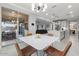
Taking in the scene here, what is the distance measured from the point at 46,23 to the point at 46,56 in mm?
1436

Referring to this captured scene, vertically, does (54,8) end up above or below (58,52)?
above

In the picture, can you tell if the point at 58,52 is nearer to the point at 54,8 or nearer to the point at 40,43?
the point at 40,43

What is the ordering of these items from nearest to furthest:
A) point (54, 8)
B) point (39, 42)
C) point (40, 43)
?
1. point (40, 43)
2. point (39, 42)
3. point (54, 8)

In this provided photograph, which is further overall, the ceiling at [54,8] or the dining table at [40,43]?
the ceiling at [54,8]

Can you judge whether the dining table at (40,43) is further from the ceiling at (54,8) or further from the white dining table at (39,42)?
the ceiling at (54,8)

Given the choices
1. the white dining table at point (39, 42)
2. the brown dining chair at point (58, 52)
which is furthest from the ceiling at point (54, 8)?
the brown dining chair at point (58, 52)

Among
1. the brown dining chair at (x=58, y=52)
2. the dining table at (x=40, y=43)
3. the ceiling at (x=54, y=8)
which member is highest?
the ceiling at (x=54, y=8)

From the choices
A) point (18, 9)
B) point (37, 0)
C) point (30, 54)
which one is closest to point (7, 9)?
point (18, 9)

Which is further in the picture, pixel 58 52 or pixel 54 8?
pixel 54 8

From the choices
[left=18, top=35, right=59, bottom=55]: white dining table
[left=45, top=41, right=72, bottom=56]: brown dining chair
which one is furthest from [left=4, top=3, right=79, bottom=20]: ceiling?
[left=45, top=41, right=72, bottom=56]: brown dining chair

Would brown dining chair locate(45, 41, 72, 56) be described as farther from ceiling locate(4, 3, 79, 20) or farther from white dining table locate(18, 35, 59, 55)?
ceiling locate(4, 3, 79, 20)

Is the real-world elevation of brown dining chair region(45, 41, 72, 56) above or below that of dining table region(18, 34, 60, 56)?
below

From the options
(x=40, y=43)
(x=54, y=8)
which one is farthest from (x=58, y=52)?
(x=54, y=8)

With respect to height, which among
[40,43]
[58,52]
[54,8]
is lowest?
[58,52]
